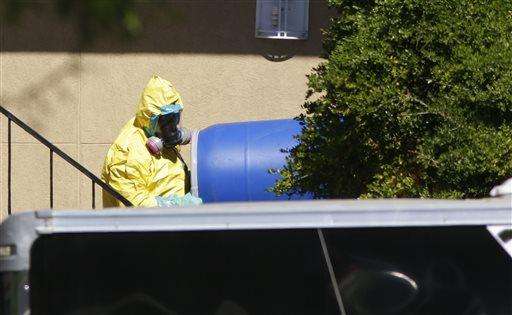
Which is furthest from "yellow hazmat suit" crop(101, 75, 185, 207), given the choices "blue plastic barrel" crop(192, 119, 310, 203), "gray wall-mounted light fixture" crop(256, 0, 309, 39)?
"gray wall-mounted light fixture" crop(256, 0, 309, 39)

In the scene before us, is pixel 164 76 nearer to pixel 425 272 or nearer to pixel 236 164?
pixel 236 164

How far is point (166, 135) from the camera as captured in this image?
7.01 m

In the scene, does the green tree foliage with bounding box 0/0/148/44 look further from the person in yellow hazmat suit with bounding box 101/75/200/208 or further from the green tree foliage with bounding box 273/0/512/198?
the person in yellow hazmat suit with bounding box 101/75/200/208

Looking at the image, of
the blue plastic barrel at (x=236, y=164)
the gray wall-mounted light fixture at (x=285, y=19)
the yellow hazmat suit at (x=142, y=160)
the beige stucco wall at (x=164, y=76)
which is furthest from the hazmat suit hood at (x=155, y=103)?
the gray wall-mounted light fixture at (x=285, y=19)

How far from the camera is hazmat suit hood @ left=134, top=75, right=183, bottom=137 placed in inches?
273

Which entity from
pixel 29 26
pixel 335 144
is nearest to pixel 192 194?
pixel 335 144

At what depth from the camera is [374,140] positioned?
18.4ft

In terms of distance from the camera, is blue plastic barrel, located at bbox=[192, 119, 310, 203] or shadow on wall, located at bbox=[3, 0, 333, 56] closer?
blue plastic barrel, located at bbox=[192, 119, 310, 203]

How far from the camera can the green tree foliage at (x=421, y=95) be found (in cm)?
521

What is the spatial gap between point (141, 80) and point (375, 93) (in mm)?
3742

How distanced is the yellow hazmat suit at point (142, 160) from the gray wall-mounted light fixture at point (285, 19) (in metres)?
1.93

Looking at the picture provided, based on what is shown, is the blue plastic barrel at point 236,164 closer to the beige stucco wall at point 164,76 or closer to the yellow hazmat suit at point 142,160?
the yellow hazmat suit at point 142,160

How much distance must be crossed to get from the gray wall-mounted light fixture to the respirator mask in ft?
6.20

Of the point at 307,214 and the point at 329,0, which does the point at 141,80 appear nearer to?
the point at 329,0
